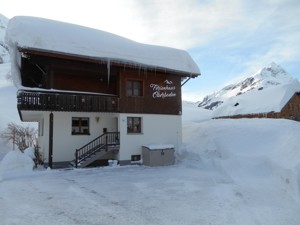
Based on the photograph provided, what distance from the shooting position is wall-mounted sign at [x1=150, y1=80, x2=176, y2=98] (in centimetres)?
1907

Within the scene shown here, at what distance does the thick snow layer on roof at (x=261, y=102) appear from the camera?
115 feet

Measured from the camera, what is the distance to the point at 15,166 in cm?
1338

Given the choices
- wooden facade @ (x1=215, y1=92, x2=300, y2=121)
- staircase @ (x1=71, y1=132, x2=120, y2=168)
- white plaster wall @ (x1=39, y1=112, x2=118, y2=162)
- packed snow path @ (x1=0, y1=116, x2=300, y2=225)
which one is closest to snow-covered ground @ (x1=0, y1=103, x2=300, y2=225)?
packed snow path @ (x1=0, y1=116, x2=300, y2=225)

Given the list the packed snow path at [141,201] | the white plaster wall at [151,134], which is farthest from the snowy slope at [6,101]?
the packed snow path at [141,201]

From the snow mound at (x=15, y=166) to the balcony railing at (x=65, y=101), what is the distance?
2.50 meters

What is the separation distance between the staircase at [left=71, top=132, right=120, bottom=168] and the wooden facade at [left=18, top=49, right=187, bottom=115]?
1.74 metres

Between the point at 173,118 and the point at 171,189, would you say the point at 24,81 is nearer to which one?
the point at 173,118

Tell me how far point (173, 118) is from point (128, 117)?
3.45 meters

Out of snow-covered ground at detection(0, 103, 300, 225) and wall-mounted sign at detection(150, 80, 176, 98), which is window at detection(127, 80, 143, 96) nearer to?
wall-mounted sign at detection(150, 80, 176, 98)

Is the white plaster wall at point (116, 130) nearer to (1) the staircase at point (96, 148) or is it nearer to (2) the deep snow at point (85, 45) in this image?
(1) the staircase at point (96, 148)

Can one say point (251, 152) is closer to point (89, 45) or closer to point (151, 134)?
→ point (151, 134)

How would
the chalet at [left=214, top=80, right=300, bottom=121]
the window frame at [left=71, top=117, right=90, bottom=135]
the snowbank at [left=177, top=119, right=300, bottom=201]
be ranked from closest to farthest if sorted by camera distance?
the snowbank at [left=177, top=119, right=300, bottom=201] → the window frame at [left=71, top=117, right=90, bottom=135] → the chalet at [left=214, top=80, right=300, bottom=121]

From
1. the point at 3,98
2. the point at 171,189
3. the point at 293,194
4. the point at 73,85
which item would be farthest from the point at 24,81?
Answer: the point at 3,98

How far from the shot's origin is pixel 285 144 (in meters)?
13.4
